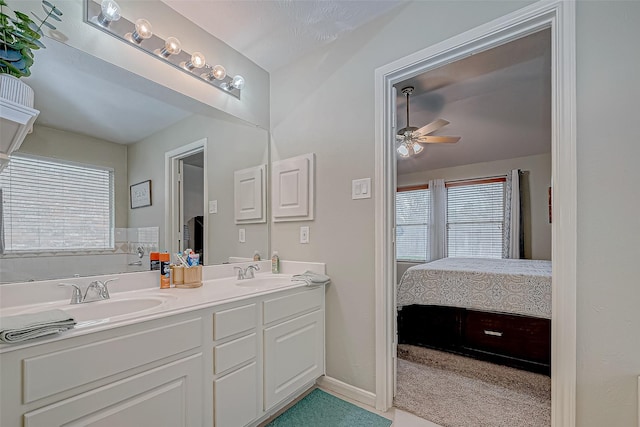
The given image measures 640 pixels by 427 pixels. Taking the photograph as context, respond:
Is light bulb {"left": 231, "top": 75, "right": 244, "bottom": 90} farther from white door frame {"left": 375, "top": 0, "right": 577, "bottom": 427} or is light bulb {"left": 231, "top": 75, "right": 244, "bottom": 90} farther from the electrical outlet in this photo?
white door frame {"left": 375, "top": 0, "right": 577, "bottom": 427}

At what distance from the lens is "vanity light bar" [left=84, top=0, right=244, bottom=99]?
145 centimetres

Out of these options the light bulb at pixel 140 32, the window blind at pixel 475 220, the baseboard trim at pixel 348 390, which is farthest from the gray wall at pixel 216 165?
the window blind at pixel 475 220

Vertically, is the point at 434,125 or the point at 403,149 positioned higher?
the point at 434,125

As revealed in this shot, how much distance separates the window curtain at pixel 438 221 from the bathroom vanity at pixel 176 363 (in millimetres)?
3611

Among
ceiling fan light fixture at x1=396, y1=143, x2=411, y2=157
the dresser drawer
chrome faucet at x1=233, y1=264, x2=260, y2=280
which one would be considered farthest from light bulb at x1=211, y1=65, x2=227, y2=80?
the dresser drawer

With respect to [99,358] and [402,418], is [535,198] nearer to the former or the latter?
[402,418]

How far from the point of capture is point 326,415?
5.64ft

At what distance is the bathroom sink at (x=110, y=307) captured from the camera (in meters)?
1.25

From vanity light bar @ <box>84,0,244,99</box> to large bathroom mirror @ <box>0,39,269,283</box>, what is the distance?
17 centimetres

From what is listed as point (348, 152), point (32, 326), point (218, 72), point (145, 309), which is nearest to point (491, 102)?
point (348, 152)

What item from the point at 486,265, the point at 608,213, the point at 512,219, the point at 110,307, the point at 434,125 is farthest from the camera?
the point at 512,219

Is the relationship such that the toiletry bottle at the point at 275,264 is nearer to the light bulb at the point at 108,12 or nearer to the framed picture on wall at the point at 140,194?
the framed picture on wall at the point at 140,194

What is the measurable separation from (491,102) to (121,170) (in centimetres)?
329

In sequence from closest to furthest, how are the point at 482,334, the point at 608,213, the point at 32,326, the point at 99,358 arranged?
the point at 32,326 → the point at 99,358 → the point at 608,213 → the point at 482,334
